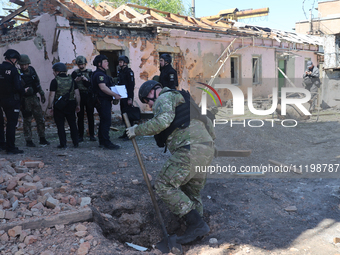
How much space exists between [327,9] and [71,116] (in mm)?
39050

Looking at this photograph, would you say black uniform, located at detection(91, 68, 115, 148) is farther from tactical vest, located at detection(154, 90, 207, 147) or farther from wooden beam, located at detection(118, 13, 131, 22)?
wooden beam, located at detection(118, 13, 131, 22)

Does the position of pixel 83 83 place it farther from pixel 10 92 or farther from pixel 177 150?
pixel 177 150

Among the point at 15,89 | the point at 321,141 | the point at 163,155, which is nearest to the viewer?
the point at 15,89

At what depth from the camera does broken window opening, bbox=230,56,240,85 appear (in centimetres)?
1445

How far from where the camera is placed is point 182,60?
38.2 ft

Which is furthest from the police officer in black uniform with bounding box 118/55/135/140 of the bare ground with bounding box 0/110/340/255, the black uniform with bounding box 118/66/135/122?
the bare ground with bounding box 0/110/340/255

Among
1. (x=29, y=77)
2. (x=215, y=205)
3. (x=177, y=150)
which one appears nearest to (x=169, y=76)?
(x=29, y=77)

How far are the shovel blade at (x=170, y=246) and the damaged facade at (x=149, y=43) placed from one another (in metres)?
6.58

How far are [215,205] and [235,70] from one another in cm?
1178

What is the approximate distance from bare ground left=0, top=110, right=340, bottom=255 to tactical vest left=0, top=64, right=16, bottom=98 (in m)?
1.03

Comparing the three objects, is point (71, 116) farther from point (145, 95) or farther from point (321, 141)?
point (321, 141)

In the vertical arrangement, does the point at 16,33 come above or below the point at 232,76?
above

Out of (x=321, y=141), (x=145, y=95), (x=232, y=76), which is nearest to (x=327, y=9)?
(x=232, y=76)

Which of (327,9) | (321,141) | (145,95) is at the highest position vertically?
(327,9)
